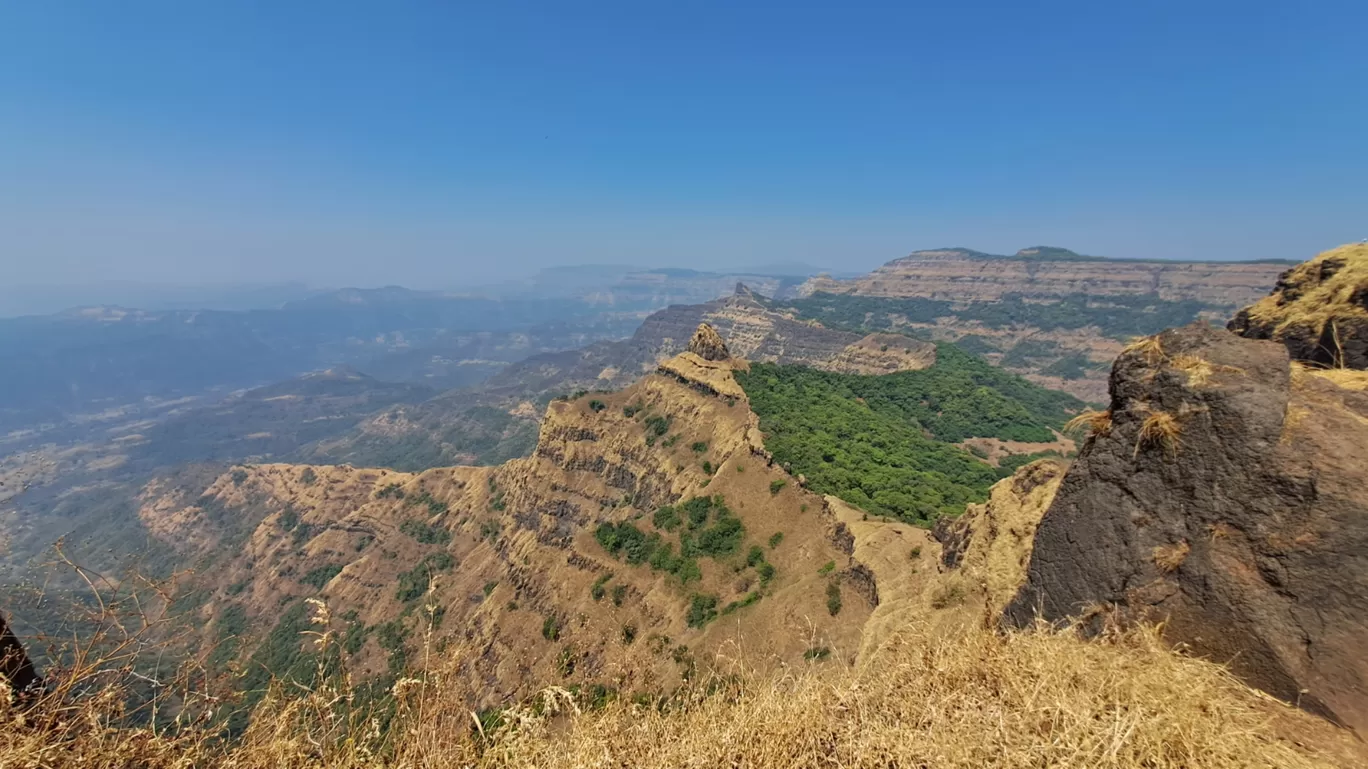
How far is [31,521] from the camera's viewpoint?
597 feet

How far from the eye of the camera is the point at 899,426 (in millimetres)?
78875

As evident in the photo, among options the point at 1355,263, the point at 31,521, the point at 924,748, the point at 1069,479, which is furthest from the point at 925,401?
the point at 31,521

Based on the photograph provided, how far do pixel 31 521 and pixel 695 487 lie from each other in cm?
24221

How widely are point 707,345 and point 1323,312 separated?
65.4 meters

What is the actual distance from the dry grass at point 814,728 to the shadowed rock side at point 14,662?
1.11 m

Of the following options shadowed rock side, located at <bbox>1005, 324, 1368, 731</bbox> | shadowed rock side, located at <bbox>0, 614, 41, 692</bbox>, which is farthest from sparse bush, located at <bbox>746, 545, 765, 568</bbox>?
shadowed rock side, located at <bbox>0, 614, 41, 692</bbox>

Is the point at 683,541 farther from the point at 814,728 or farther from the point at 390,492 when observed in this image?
the point at 390,492

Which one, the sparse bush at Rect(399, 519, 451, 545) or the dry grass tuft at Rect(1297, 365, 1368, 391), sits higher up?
the dry grass tuft at Rect(1297, 365, 1368, 391)

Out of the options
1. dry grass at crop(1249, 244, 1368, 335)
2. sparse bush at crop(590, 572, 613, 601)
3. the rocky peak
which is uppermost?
dry grass at crop(1249, 244, 1368, 335)

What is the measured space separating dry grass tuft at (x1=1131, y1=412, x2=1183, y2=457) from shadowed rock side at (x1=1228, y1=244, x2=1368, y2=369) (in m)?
7.30

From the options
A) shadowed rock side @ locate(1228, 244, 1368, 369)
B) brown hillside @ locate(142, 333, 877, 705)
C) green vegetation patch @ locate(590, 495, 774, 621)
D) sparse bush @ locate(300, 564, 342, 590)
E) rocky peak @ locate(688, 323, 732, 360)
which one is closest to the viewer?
shadowed rock side @ locate(1228, 244, 1368, 369)

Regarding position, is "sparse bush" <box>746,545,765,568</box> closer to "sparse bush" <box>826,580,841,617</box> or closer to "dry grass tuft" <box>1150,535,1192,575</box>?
"sparse bush" <box>826,580,841,617</box>

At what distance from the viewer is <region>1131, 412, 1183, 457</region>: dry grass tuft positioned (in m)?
9.37

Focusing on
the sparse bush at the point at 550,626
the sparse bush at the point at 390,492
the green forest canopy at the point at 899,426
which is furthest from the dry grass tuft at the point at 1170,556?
the sparse bush at the point at 390,492
